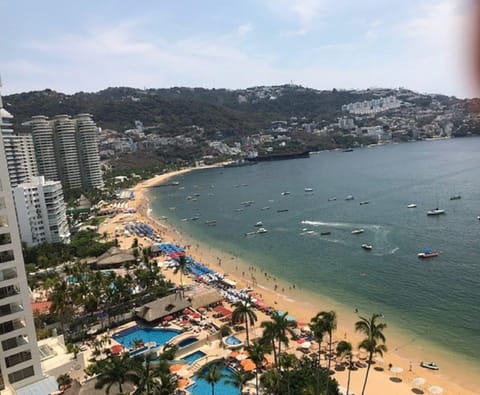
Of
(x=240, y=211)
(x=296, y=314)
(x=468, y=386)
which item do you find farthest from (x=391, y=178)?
(x=468, y=386)

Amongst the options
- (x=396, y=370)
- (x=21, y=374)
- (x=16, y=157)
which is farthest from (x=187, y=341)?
(x=16, y=157)

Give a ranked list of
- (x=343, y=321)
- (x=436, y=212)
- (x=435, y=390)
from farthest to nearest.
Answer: (x=436, y=212), (x=343, y=321), (x=435, y=390)

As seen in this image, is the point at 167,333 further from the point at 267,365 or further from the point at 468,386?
the point at 468,386

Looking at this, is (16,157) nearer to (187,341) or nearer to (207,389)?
(187,341)

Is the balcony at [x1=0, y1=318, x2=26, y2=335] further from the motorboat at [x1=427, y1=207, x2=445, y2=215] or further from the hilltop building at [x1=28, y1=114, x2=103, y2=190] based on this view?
the hilltop building at [x1=28, y1=114, x2=103, y2=190]

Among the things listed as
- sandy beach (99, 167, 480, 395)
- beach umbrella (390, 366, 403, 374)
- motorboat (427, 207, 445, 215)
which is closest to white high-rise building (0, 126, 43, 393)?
sandy beach (99, 167, 480, 395)

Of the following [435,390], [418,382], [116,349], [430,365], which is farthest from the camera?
[116,349]
